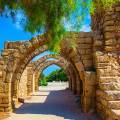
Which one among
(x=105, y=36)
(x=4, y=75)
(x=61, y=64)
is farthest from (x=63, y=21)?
(x=61, y=64)

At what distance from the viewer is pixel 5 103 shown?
1444cm

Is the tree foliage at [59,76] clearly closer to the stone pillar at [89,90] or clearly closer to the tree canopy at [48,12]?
the stone pillar at [89,90]

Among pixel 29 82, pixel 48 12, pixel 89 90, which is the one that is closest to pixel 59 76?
pixel 29 82

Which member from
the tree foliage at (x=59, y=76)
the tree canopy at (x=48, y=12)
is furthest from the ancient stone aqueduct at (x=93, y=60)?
the tree foliage at (x=59, y=76)

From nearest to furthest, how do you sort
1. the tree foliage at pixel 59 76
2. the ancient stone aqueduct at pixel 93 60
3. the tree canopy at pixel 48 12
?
the tree canopy at pixel 48 12 < the ancient stone aqueduct at pixel 93 60 < the tree foliage at pixel 59 76

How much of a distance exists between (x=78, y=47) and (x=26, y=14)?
25.2ft

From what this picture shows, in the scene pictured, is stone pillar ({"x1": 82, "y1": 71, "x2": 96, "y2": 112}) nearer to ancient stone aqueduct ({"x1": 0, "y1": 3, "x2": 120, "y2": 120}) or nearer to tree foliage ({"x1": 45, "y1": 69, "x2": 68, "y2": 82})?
ancient stone aqueduct ({"x1": 0, "y1": 3, "x2": 120, "y2": 120})

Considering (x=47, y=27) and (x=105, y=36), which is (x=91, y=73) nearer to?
(x=105, y=36)

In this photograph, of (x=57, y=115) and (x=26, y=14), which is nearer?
(x=26, y=14)

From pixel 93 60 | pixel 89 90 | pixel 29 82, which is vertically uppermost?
pixel 93 60

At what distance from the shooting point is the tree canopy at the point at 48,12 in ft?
21.8

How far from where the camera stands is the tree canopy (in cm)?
665

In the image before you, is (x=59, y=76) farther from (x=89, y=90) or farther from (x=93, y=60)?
(x=89, y=90)

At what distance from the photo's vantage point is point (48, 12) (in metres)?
6.80
